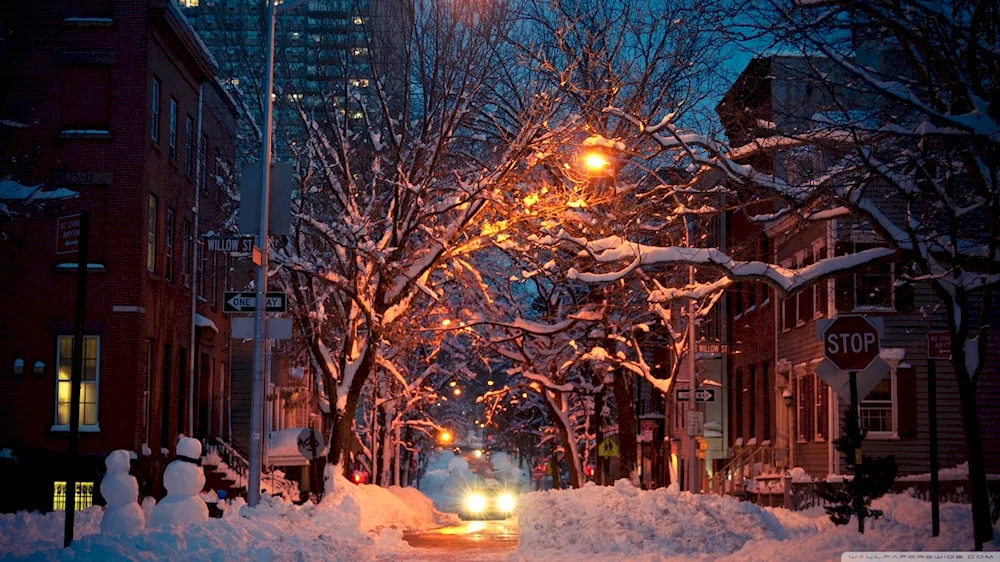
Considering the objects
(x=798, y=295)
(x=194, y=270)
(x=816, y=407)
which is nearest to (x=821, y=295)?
(x=798, y=295)

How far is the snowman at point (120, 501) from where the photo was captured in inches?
627

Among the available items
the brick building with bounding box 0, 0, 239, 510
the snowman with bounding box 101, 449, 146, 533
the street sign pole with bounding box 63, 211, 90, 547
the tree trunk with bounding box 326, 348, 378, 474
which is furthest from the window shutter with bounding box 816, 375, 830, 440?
the street sign pole with bounding box 63, 211, 90, 547

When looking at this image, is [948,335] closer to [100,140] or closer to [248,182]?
[248,182]

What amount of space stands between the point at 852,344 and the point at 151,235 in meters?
19.7

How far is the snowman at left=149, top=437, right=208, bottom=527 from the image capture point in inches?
648

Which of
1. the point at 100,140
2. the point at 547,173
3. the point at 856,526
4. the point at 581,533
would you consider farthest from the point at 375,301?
the point at 856,526

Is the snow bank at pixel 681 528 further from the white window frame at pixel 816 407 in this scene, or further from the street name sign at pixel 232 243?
the white window frame at pixel 816 407

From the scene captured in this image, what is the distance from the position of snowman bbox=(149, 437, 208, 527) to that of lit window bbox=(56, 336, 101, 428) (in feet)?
40.4

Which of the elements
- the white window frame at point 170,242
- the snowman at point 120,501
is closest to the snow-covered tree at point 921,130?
the snowman at point 120,501

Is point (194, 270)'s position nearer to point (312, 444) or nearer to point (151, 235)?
point (151, 235)

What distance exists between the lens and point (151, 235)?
30312mm

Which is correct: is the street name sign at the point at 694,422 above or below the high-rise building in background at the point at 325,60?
below

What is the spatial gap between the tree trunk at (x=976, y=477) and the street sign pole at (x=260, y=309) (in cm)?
1061

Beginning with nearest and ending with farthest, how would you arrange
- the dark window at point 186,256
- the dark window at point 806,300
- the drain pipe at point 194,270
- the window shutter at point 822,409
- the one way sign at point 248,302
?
the one way sign at point 248,302 < the window shutter at point 822,409 < the dark window at point 806,300 < the dark window at point 186,256 < the drain pipe at point 194,270
